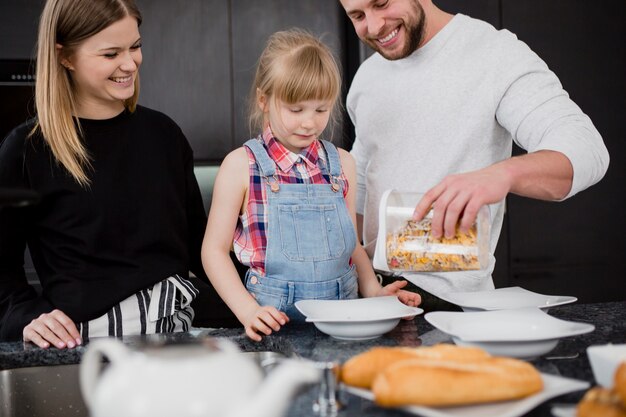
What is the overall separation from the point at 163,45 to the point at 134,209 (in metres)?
1.22

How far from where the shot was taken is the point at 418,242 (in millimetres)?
1111

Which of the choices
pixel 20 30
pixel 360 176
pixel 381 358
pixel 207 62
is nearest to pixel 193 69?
pixel 207 62

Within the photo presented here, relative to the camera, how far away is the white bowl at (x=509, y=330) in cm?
92

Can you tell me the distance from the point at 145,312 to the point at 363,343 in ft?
1.83

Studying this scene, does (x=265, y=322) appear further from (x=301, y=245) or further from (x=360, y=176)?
(x=360, y=176)

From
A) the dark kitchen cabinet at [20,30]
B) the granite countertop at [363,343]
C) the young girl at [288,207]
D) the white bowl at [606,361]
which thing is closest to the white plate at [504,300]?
the granite countertop at [363,343]

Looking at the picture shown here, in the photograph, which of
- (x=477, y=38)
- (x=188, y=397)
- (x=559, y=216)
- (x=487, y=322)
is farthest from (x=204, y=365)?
(x=559, y=216)

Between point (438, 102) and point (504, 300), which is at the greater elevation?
point (438, 102)

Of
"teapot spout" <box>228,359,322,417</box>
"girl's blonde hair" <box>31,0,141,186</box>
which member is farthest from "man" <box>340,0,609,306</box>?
"teapot spout" <box>228,359,322,417</box>

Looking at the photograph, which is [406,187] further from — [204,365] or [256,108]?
[204,365]

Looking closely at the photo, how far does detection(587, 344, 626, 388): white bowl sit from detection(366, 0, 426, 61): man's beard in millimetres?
1048

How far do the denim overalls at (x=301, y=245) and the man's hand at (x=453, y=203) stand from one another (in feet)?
1.45

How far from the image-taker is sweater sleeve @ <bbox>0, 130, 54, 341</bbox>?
4.69ft

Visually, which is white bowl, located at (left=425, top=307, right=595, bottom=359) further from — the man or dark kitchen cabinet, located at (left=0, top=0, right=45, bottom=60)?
dark kitchen cabinet, located at (left=0, top=0, right=45, bottom=60)
